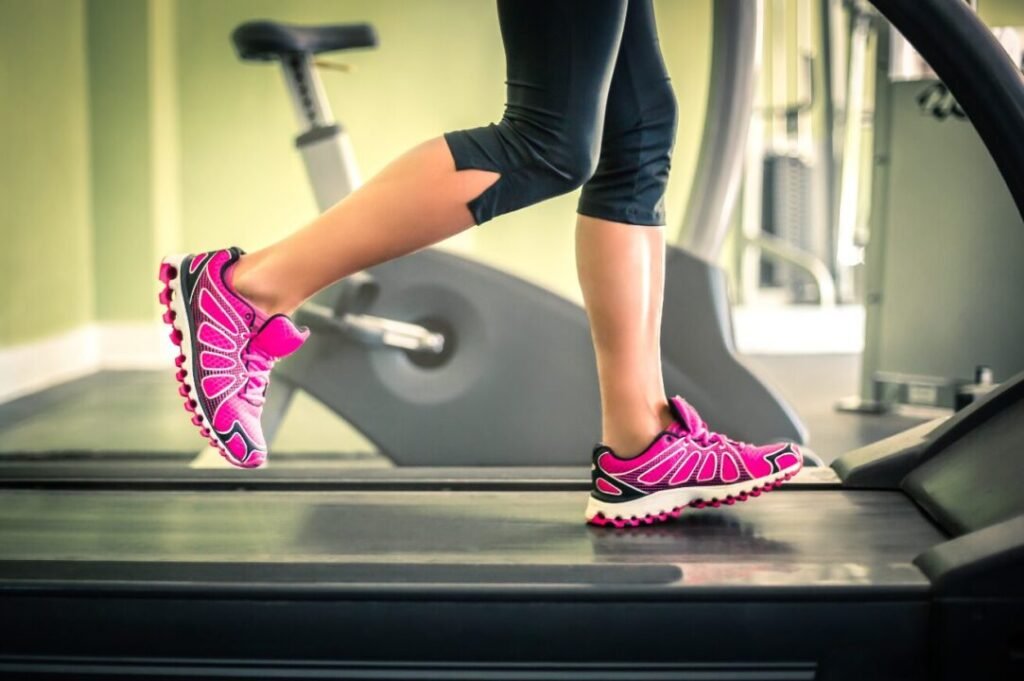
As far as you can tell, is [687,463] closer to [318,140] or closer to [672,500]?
[672,500]

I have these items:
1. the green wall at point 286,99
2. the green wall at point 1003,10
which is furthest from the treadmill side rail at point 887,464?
the green wall at point 1003,10

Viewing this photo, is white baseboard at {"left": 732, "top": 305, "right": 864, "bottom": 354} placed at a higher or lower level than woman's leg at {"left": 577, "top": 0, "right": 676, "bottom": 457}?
lower

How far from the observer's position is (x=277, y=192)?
410 cm

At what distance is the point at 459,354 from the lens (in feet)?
7.59

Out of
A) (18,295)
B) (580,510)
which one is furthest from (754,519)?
(18,295)

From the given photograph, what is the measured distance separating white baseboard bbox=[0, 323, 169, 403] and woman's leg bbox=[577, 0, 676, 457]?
2448 mm

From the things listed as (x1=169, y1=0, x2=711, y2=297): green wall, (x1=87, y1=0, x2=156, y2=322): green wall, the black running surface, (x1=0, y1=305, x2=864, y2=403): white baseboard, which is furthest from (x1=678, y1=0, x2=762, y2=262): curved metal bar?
(x1=87, y1=0, x2=156, y2=322): green wall

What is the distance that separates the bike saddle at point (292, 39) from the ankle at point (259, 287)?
119 centimetres

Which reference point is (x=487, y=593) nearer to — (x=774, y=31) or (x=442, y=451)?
(x=442, y=451)

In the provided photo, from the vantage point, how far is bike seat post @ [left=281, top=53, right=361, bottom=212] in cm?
234

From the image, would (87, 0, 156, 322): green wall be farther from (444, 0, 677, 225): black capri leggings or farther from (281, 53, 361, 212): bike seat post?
(444, 0, 677, 225): black capri leggings

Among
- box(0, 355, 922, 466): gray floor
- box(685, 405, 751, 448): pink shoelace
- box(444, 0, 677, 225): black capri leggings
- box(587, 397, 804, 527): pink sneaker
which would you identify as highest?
box(444, 0, 677, 225): black capri leggings

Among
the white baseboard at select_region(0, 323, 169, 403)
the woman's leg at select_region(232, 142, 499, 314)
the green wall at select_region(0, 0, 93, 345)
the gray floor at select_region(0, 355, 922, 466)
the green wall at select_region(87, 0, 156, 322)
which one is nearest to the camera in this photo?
the woman's leg at select_region(232, 142, 499, 314)

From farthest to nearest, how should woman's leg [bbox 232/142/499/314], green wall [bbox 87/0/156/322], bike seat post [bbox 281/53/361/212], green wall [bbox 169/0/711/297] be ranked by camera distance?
green wall [bbox 169/0/711/297]
green wall [bbox 87/0/156/322]
bike seat post [bbox 281/53/361/212]
woman's leg [bbox 232/142/499/314]
